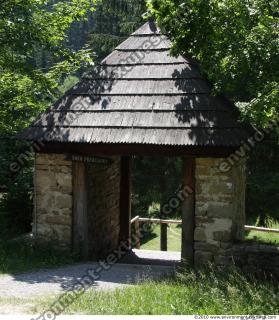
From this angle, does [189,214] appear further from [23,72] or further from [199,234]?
[23,72]

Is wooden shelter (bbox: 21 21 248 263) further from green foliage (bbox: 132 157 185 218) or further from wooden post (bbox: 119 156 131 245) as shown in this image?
green foliage (bbox: 132 157 185 218)

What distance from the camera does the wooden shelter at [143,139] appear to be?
26.7ft

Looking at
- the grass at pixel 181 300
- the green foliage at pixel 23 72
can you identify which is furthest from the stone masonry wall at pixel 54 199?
the grass at pixel 181 300

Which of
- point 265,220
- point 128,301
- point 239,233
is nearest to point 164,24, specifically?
point 239,233

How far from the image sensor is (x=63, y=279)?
757cm

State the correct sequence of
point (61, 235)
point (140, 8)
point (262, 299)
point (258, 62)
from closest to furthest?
point (262, 299) < point (258, 62) < point (61, 235) < point (140, 8)

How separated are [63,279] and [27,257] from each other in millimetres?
1327

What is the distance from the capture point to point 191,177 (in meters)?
8.52

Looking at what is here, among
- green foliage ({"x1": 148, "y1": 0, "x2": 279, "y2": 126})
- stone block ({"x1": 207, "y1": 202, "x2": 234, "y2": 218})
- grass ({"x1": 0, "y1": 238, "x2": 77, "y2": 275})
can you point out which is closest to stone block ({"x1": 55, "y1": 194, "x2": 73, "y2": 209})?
grass ({"x1": 0, "y1": 238, "x2": 77, "y2": 275})

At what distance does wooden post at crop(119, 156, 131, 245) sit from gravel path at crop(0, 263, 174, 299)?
2.97 m

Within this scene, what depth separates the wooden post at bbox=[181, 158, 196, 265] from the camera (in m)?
8.48

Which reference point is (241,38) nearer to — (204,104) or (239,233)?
(204,104)

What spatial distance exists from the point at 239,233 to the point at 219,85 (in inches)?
105

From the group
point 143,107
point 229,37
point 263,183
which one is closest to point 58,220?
point 143,107
